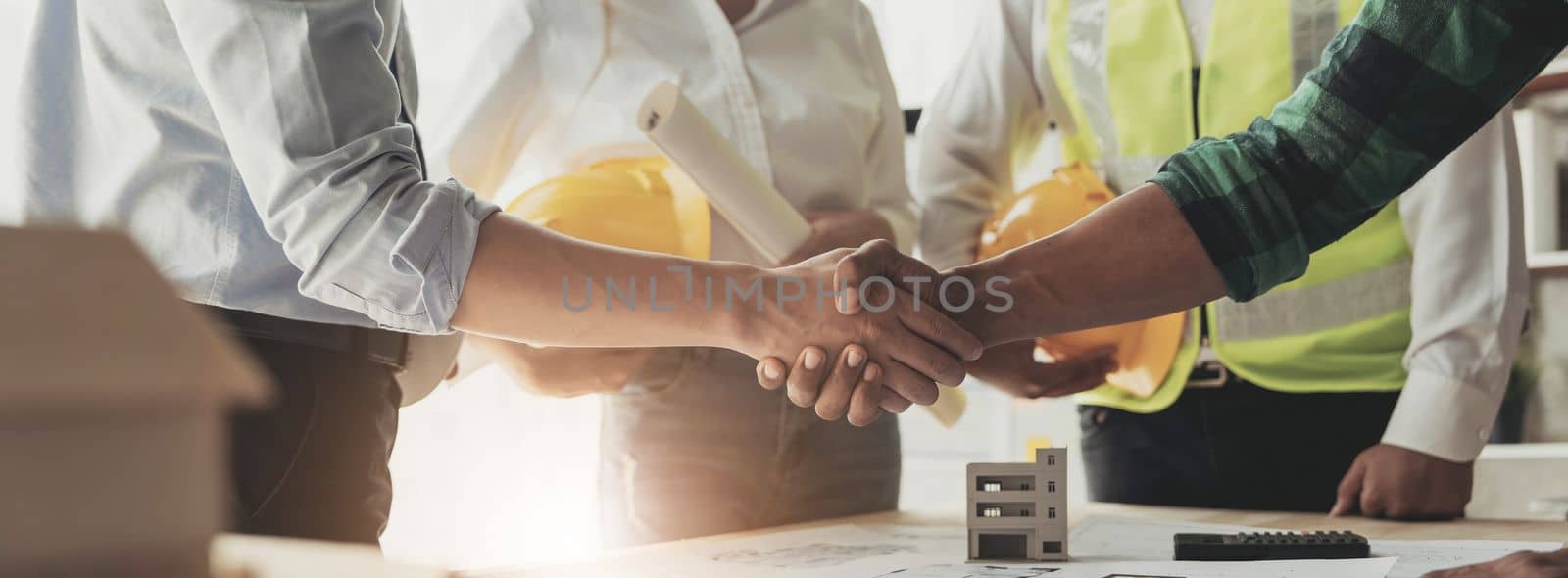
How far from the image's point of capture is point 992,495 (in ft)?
3.17

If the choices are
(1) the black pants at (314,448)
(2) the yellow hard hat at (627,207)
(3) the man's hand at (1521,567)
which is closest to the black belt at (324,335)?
(1) the black pants at (314,448)

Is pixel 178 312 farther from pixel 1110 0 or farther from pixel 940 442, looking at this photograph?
pixel 940 442

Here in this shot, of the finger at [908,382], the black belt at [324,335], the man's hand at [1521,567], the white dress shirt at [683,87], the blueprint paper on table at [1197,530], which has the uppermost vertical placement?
the white dress shirt at [683,87]

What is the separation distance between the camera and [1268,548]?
2.99 ft

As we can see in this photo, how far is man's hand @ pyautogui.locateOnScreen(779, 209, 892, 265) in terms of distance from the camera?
1.54m

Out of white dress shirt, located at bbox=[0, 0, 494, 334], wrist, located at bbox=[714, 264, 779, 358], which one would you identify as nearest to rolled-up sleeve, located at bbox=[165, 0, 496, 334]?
white dress shirt, located at bbox=[0, 0, 494, 334]

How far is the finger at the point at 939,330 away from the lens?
46.9 inches

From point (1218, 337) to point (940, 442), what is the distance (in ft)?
6.95

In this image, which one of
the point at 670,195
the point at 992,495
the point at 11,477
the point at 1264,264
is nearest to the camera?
the point at 11,477

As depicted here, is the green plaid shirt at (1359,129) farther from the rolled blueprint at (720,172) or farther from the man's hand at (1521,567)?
the rolled blueprint at (720,172)

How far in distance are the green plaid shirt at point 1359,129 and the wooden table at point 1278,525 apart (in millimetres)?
288

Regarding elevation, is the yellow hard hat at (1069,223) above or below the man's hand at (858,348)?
above

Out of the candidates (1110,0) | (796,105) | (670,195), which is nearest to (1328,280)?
(1110,0)

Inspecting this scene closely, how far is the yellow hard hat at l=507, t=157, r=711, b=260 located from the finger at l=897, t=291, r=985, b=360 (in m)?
0.32
